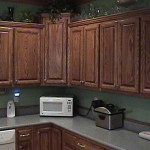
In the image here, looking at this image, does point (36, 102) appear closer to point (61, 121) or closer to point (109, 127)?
point (61, 121)

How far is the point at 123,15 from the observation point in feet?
10.2

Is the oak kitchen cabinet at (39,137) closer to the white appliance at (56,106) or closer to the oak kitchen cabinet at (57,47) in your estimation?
the white appliance at (56,106)

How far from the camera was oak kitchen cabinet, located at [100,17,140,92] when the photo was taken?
9.75 feet

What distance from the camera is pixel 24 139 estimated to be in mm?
3719

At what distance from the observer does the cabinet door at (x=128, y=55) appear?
116 inches

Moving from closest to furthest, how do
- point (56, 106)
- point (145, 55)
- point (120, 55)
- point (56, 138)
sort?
point (145, 55), point (120, 55), point (56, 138), point (56, 106)

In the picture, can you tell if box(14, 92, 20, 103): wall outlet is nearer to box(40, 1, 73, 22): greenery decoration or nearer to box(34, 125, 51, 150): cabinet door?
box(34, 125, 51, 150): cabinet door

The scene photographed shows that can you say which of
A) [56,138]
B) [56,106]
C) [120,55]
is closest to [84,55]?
[120,55]

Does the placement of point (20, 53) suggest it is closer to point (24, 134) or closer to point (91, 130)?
point (24, 134)

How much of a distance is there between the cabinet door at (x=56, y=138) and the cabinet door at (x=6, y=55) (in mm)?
912

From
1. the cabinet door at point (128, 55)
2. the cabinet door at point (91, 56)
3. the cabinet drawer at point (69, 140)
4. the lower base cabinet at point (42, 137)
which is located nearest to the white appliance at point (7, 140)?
the lower base cabinet at point (42, 137)

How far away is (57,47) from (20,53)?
54cm

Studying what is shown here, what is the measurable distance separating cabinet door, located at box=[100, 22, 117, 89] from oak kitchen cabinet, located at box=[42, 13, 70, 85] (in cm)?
81

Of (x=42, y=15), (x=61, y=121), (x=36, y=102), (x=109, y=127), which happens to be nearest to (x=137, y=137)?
(x=109, y=127)
